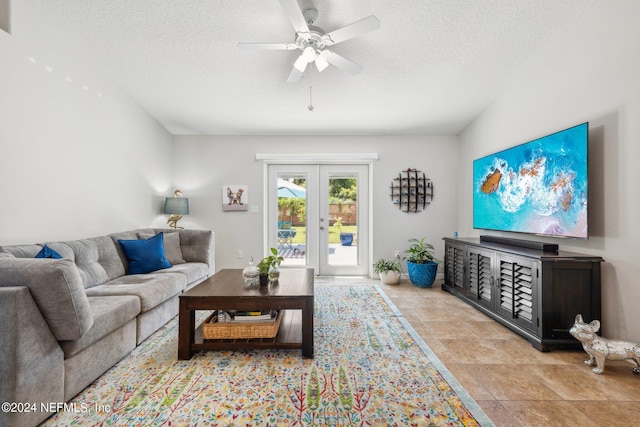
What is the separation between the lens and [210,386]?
5.38 feet

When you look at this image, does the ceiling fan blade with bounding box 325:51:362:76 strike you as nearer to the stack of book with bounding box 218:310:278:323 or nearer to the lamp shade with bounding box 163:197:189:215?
the stack of book with bounding box 218:310:278:323

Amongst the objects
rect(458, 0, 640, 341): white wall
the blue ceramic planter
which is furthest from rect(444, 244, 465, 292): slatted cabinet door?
rect(458, 0, 640, 341): white wall

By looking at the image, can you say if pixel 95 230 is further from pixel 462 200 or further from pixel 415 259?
pixel 462 200

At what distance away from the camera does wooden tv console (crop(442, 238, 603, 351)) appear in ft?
6.79

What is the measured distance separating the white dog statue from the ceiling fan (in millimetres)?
2426

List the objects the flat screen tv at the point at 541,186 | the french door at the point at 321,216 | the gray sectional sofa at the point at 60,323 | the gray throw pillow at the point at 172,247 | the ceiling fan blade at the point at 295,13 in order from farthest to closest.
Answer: the french door at the point at 321,216 → the gray throw pillow at the point at 172,247 → the flat screen tv at the point at 541,186 → the ceiling fan blade at the point at 295,13 → the gray sectional sofa at the point at 60,323

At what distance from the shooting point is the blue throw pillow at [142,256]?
2.81 metres

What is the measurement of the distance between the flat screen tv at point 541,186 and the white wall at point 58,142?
420 centimetres

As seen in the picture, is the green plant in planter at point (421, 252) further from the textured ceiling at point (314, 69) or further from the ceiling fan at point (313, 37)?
the ceiling fan at point (313, 37)

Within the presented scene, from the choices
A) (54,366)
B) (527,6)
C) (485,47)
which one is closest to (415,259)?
(485,47)

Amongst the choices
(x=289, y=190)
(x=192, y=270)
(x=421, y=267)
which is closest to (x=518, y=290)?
(x=421, y=267)

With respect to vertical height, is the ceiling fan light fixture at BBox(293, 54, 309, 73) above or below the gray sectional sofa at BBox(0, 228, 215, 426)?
above

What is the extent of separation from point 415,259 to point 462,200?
1233 mm

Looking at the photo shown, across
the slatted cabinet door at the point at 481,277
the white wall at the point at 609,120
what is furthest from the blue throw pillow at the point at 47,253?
the white wall at the point at 609,120
